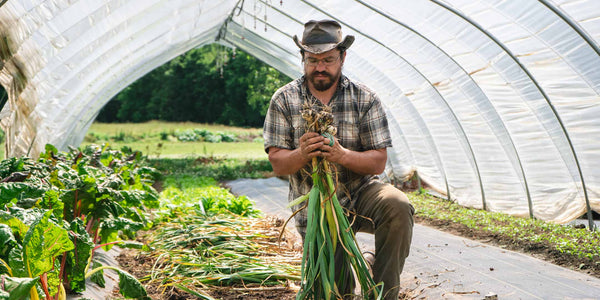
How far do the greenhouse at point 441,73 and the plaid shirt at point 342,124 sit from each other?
2592 mm

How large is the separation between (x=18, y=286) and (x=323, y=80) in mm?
1887

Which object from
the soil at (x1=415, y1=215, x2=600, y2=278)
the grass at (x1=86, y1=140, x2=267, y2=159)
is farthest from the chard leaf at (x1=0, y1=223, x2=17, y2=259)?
the grass at (x1=86, y1=140, x2=267, y2=159)

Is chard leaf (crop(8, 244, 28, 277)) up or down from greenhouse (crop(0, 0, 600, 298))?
down

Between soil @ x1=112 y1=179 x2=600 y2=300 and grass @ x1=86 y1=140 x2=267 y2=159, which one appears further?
grass @ x1=86 y1=140 x2=267 y2=159

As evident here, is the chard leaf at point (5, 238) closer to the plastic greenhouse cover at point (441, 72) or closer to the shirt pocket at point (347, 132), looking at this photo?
the shirt pocket at point (347, 132)

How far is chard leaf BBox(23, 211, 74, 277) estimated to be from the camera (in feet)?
6.82

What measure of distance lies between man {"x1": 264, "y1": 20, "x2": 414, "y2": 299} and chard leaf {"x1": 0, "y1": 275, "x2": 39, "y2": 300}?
1.43 metres

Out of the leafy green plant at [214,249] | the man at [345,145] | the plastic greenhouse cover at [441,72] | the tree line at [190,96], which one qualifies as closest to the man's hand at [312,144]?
the man at [345,145]

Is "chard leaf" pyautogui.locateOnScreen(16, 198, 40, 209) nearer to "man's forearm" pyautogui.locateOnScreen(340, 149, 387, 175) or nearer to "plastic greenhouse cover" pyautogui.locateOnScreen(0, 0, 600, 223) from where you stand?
"man's forearm" pyautogui.locateOnScreen(340, 149, 387, 175)

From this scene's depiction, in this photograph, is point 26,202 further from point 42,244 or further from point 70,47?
point 70,47

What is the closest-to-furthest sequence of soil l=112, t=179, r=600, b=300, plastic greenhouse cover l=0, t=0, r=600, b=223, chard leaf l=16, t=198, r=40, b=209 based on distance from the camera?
chard leaf l=16, t=198, r=40, b=209 < soil l=112, t=179, r=600, b=300 < plastic greenhouse cover l=0, t=0, r=600, b=223

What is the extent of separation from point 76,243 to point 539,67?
16.2ft

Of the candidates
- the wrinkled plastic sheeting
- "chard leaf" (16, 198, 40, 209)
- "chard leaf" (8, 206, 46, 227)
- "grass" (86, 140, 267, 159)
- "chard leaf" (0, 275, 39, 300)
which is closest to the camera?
"chard leaf" (0, 275, 39, 300)

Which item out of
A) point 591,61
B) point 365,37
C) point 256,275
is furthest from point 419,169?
point 256,275
